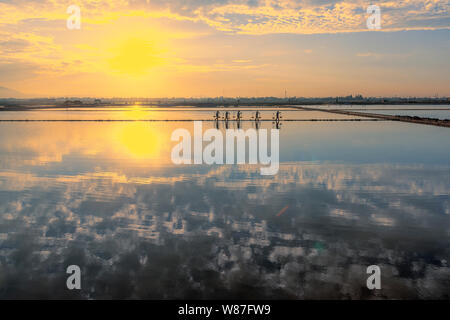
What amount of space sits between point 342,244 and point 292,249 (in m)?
1.70

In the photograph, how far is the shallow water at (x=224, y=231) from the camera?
9773mm

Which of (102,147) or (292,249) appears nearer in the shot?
(292,249)

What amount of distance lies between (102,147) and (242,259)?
31.8 meters

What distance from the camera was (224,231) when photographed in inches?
536

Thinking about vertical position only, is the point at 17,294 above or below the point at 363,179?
below

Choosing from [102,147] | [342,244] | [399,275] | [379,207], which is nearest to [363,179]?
[379,207]

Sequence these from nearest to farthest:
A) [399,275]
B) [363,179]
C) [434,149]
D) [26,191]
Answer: [399,275]
[26,191]
[363,179]
[434,149]

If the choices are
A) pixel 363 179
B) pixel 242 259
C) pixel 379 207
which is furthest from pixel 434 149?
pixel 242 259

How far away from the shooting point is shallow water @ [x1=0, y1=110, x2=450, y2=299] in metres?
9.77

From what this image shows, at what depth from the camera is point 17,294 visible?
30.5ft
